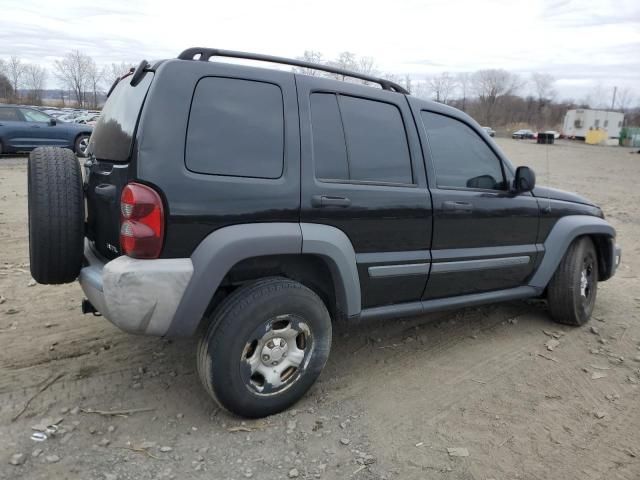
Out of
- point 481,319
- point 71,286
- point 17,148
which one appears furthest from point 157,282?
point 17,148

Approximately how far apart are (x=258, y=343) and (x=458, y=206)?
1.66 m

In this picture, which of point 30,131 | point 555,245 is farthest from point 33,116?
point 555,245

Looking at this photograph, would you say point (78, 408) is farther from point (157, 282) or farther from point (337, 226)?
point (337, 226)

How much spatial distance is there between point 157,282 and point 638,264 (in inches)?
249

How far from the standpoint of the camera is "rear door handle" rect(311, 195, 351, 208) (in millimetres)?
2932

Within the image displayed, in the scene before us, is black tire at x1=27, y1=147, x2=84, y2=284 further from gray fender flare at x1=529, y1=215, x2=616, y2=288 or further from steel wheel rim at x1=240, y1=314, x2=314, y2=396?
gray fender flare at x1=529, y1=215, x2=616, y2=288

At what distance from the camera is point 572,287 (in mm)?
4387

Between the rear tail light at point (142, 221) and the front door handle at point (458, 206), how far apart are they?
6.15 feet

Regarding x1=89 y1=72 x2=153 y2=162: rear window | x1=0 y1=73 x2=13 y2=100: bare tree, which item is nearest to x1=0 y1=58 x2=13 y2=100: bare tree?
x1=0 y1=73 x2=13 y2=100: bare tree

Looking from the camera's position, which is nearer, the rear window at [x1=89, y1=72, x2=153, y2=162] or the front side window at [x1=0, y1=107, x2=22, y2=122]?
the rear window at [x1=89, y1=72, x2=153, y2=162]

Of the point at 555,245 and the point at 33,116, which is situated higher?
the point at 33,116

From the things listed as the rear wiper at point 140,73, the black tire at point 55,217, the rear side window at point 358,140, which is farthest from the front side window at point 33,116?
the rear side window at point 358,140

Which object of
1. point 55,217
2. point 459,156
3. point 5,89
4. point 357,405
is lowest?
point 357,405

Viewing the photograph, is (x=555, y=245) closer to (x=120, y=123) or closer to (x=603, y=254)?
(x=603, y=254)
